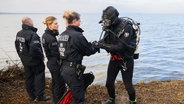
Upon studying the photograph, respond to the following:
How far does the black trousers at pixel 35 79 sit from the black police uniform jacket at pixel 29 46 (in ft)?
0.65

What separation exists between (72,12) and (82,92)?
1.59m

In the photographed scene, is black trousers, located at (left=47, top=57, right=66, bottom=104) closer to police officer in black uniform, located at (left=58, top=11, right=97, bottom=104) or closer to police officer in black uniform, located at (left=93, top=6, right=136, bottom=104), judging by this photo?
police officer in black uniform, located at (left=58, top=11, right=97, bottom=104)

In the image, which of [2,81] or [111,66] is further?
[2,81]

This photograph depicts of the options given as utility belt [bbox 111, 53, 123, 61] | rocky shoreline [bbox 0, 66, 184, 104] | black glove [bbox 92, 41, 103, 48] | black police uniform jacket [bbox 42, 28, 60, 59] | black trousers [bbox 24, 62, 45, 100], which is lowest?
rocky shoreline [bbox 0, 66, 184, 104]

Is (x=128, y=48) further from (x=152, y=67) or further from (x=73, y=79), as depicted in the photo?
(x=152, y=67)

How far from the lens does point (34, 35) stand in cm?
735

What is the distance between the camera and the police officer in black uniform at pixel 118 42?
6.25 meters

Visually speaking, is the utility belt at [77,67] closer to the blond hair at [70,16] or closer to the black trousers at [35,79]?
the blond hair at [70,16]

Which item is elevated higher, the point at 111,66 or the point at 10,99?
the point at 111,66

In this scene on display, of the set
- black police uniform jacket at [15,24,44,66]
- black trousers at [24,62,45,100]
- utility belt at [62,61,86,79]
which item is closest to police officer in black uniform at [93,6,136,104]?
utility belt at [62,61,86,79]

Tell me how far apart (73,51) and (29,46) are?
210 cm

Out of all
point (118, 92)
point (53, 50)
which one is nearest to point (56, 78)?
point (53, 50)

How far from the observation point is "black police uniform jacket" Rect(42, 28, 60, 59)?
686cm

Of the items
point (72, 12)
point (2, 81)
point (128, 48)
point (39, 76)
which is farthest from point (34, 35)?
point (2, 81)
